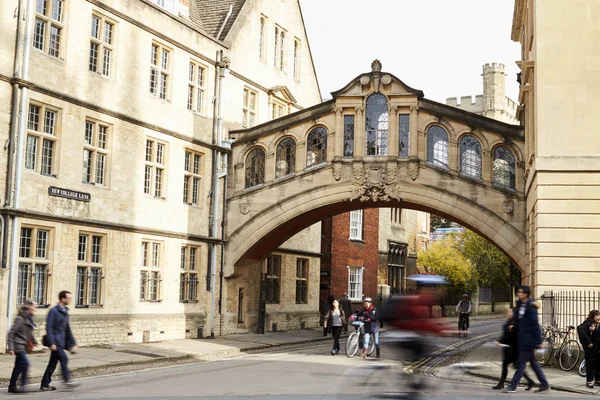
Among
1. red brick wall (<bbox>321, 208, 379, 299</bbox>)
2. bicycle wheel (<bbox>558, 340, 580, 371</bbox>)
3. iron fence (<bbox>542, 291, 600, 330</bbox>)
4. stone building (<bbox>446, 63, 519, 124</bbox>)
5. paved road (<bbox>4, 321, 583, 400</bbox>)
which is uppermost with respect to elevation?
Answer: stone building (<bbox>446, 63, 519, 124</bbox>)

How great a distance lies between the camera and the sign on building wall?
21.7m

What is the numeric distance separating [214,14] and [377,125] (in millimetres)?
9080

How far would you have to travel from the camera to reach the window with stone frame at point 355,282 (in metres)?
42.9

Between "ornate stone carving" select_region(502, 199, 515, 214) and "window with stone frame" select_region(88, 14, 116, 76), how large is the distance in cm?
1330

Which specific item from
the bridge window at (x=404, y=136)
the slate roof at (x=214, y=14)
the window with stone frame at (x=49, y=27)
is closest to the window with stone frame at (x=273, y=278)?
the bridge window at (x=404, y=136)

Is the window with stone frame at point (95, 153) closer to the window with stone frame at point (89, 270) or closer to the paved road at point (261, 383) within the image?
the window with stone frame at point (89, 270)

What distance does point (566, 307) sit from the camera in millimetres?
20094

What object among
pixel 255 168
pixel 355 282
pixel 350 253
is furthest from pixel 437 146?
pixel 355 282

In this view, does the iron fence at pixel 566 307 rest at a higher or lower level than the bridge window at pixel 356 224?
lower

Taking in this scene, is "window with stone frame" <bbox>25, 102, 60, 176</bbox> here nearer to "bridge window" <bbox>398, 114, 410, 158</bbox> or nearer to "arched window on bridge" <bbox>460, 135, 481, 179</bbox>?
"bridge window" <bbox>398, 114, 410, 158</bbox>

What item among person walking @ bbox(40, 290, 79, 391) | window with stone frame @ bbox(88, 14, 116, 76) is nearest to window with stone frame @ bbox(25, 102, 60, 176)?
window with stone frame @ bbox(88, 14, 116, 76)

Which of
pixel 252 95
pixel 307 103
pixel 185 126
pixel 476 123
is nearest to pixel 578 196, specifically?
pixel 476 123

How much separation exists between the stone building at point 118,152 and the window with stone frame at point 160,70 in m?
0.05

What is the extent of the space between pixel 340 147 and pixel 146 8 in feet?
26.5
